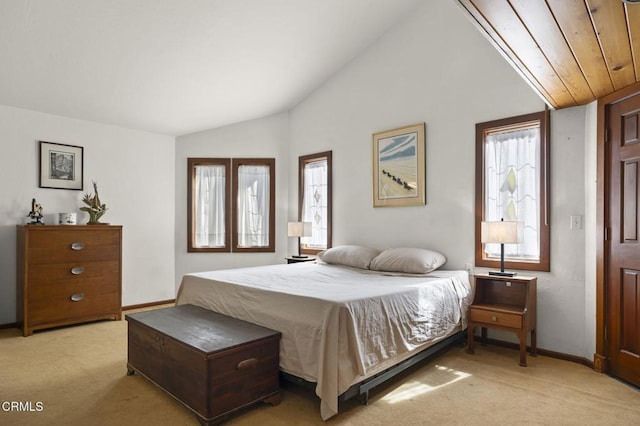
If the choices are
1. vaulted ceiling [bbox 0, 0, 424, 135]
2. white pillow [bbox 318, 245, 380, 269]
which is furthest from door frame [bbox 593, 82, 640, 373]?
vaulted ceiling [bbox 0, 0, 424, 135]

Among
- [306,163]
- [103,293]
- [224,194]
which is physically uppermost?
[306,163]

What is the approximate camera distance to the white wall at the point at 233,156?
18.3 ft

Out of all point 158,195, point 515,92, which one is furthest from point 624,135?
point 158,195

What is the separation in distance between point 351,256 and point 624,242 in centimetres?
239

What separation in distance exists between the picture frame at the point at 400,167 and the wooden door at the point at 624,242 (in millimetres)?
1698

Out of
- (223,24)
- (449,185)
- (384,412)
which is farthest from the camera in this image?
(449,185)

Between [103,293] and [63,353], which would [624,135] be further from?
[103,293]

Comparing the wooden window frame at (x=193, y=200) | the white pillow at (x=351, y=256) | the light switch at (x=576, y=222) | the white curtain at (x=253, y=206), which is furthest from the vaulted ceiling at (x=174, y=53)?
the light switch at (x=576, y=222)

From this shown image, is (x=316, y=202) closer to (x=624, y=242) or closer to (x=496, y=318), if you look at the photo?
(x=496, y=318)

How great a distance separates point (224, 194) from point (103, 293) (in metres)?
2.02

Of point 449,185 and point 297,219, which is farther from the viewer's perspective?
point 297,219

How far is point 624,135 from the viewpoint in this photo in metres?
2.81

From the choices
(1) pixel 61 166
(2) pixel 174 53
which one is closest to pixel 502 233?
(2) pixel 174 53

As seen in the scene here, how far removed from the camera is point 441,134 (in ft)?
13.3
